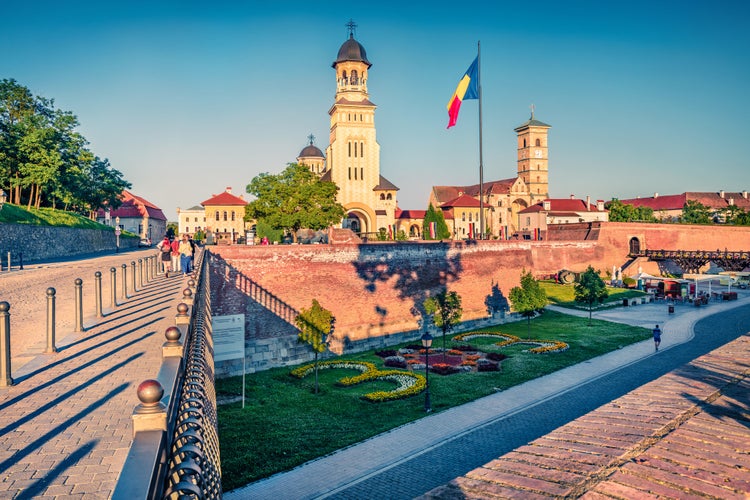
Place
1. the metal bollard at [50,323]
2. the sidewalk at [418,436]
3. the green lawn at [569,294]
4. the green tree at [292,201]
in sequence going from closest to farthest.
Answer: the metal bollard at [50,323]
the sidewalk at [418,436]
the green lawn at [569,294]
the green tree at [292,201]

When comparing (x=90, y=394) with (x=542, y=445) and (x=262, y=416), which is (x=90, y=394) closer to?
(x=542, y=445)

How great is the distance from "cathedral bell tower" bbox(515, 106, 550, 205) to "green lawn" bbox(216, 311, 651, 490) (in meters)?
77.0

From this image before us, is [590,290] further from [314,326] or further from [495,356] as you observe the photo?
[314,326]

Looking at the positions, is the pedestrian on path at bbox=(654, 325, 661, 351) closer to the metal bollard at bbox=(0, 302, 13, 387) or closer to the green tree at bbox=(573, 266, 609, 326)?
the green tree at bbox=(573, 266, 609, 326)

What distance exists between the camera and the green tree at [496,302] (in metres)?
36.0

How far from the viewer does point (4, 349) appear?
6.20m

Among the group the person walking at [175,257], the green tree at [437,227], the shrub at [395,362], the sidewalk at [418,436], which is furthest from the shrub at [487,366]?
the green tree at [437,227]

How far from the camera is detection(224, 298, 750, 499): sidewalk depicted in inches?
485

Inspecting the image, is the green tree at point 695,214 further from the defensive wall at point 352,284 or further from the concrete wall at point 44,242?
the concrete wall at point 44,242

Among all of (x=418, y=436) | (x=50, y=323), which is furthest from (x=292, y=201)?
(x=50, y=323)

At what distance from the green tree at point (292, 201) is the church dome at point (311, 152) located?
48.3 metres

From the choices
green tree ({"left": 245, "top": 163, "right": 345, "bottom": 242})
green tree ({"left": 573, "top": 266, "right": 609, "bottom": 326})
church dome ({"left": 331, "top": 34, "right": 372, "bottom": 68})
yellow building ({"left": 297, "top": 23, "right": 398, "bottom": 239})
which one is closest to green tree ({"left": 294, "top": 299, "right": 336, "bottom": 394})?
green tree ({"left": 573, "top": 266, "right": 609, "bottom": 326})

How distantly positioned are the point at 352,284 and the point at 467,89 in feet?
40.6

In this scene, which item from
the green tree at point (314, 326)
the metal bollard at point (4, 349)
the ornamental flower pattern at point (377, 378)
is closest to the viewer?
the metal bollard at point (4, 349)
